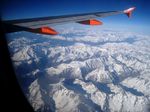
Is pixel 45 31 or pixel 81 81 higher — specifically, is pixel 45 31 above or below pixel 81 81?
above

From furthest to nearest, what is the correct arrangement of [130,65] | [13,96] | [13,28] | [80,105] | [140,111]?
[130,65] → [140,111] → [80,105] → [13,28] → [13,96]

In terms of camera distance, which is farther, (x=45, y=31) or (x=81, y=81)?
(x=81, y=81)

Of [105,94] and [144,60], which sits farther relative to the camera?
[144,60]

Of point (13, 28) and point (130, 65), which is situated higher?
point (13, 28)

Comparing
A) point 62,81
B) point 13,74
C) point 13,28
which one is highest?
point 13,28

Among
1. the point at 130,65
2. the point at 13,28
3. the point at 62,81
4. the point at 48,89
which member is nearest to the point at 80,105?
the point at 48,89

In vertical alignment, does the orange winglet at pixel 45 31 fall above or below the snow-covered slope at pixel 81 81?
above

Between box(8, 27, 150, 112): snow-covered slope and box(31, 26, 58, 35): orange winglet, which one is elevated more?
box(31, 26, 58, 35): orange winglet

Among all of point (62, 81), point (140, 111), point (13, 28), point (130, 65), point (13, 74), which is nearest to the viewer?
point (13, 74)

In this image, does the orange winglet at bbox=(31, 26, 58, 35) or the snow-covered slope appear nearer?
the orange winglet at bbox=(31, 26, 58, 35)

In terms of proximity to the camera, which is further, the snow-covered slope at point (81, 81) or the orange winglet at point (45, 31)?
the snow-covered slope at point (81, 81)

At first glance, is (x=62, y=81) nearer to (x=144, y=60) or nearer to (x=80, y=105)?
(x=80, y=105)
